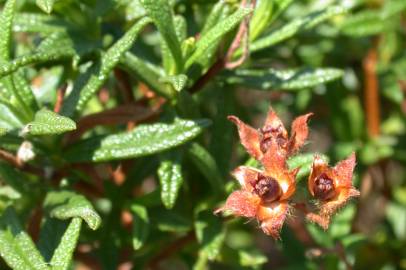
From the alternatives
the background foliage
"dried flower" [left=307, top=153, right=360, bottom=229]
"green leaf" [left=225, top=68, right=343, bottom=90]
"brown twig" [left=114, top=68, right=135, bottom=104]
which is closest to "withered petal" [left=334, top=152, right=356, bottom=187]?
"dried flower" [left=307, top=153, right=360, bottom=229]

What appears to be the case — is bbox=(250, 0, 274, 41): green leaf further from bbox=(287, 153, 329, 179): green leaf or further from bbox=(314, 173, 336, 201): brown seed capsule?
bbox=(314, 173, 336, 201): brown seed capsule

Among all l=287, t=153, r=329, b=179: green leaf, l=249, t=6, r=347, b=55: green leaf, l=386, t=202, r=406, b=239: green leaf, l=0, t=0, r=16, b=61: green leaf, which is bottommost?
l=386, t=202, r=406, b=239: green leaf

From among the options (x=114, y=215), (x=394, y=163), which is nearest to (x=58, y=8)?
(x=114, y=215)

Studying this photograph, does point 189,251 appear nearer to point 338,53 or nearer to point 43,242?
point 43,242

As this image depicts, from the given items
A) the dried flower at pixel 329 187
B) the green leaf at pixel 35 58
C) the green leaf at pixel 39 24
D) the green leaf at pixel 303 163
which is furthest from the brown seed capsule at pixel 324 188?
the green leaf at pixel 39 24

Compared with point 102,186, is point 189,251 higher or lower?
lower
